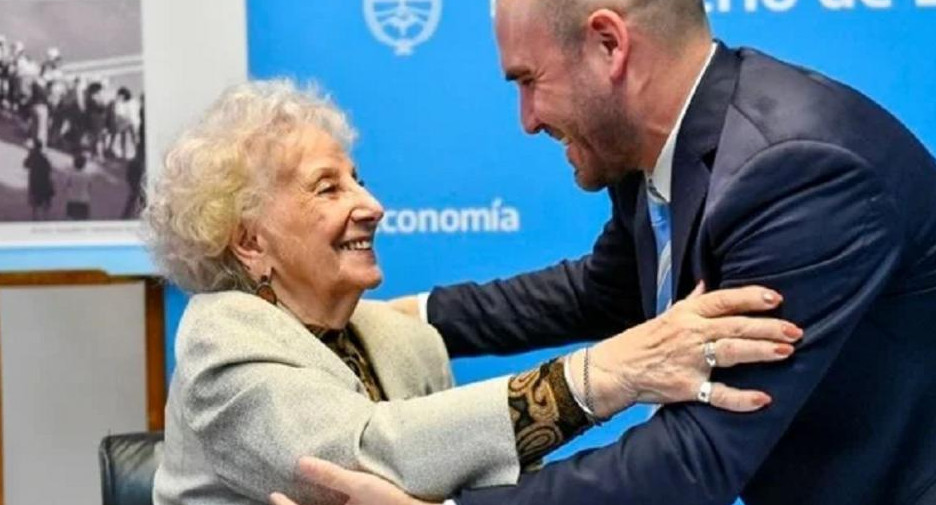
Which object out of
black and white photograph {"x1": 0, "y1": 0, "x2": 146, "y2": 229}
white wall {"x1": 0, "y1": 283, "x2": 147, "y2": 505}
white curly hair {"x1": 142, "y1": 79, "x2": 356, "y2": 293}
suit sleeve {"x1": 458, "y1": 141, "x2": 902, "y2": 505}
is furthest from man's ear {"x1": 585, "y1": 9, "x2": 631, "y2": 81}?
white wall {"x1": 0, "y1": 283, "x2": 147, "y2": 505}

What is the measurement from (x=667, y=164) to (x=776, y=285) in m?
0.31

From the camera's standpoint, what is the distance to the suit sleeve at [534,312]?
223cm

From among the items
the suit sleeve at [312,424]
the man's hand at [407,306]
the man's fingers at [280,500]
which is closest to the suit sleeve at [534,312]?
the man's hand at [407,306]

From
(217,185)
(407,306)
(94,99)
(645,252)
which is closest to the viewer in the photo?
(217,185)

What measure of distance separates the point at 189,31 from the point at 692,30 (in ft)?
4.21

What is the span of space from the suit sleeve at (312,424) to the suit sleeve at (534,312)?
0.59 metres

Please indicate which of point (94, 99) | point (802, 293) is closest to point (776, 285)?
point (802, 293)

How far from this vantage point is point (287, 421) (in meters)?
1.60

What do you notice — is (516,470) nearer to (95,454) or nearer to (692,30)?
(692,30)

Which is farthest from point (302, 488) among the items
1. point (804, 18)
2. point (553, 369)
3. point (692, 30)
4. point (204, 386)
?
point (804, 18)

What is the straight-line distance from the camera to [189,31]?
2.60 m

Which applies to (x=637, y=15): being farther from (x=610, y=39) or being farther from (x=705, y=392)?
(x=705, y=392)

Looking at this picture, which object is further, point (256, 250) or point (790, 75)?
point (256, 250)

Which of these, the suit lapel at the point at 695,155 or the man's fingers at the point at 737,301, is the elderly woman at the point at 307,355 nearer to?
the man's fingers at the point at 737,301
